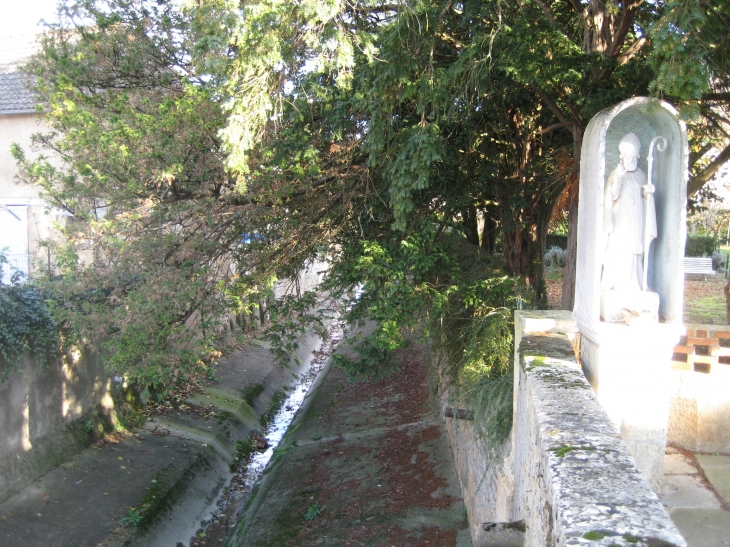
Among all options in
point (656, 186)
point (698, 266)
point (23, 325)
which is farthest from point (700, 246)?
point (23, 325)

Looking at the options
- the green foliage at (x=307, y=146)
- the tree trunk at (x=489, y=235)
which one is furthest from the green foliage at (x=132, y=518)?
the tree trunk at (x=489, y=235)

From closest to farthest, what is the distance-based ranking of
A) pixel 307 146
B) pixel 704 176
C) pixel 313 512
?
pixel 704 176 → pixel 307 146 → pixel 313 512

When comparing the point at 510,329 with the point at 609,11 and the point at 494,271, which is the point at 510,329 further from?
the point at 609,11

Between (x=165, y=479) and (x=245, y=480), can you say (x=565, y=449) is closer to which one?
(x=165, y=479)

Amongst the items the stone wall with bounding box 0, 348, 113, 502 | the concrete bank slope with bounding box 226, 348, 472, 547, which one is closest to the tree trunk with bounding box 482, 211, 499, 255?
the concrete bank slope with bounding box 226, 348, 472, 547

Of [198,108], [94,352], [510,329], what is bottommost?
[94,352]

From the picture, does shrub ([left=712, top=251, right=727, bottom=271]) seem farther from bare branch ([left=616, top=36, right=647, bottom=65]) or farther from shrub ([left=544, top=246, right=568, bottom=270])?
bare branch ([left=616, top=36, right=647, bottom=65])

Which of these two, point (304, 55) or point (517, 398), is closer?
point (517, 398)

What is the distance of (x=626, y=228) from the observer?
16.5 ft

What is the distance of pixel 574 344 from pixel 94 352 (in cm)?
1046

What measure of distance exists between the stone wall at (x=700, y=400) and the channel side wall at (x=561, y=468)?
62.1 inches

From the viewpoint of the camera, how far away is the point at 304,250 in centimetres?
1006

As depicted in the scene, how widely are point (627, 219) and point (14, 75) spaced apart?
52.9ft

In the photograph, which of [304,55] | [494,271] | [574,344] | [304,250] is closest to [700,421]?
[574,344]
